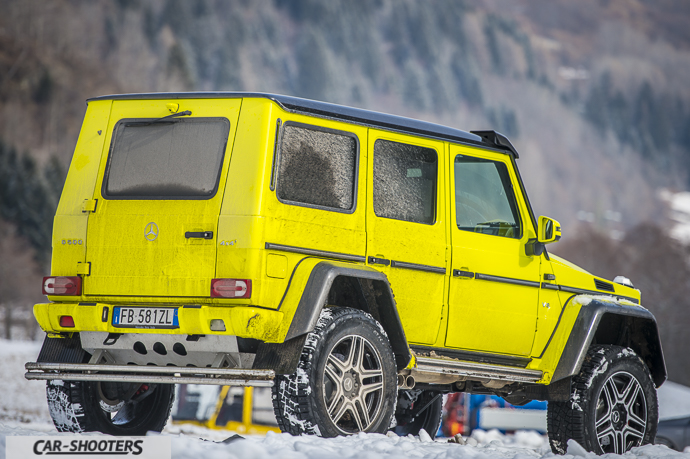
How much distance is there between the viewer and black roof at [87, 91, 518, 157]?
229 inches

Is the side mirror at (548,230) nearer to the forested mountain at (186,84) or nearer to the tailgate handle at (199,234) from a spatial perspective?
the tailgate handle at (199,234)

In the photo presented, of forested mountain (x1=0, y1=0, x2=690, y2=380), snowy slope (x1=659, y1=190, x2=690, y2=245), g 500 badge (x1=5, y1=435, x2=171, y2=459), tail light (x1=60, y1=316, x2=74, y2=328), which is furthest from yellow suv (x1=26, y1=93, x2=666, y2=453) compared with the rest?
snowy slope (x1=659, y1=190, x2=690, y2=245)

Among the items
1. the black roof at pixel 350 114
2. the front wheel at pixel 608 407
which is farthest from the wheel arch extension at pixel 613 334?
the black roof at pixel 350 114

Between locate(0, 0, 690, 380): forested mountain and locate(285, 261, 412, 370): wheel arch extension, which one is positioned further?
locate(0, 0, 690, 380): forested mountain

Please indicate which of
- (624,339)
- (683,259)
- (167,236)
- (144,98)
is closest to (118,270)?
(167,236)

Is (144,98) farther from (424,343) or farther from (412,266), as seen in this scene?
(424,343)

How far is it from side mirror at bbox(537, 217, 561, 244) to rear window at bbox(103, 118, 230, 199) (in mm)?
2877

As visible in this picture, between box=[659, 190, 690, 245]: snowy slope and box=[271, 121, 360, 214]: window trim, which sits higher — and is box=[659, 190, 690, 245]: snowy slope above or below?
above

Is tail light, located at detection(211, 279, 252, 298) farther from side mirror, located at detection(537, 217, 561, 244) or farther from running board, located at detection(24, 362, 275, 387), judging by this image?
side mirror, located at detection(537, 217, 561, 244)

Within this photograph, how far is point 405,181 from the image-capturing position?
6.38 m

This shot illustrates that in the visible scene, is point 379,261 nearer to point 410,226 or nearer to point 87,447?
point 410,226

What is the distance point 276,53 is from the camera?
569 ft

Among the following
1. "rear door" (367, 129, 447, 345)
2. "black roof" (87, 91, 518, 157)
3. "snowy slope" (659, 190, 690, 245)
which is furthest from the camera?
"snowy slope" (659, 190, 690, 245)

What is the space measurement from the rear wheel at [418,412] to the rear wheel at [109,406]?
2.22 meters
